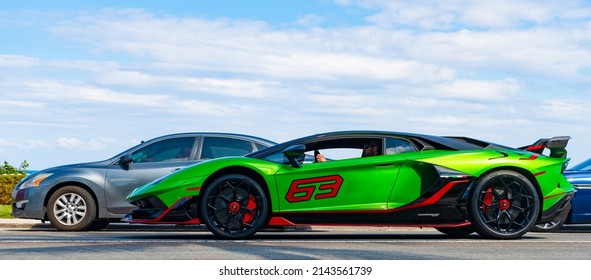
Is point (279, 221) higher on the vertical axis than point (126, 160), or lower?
lower

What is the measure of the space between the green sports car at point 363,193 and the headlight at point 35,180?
3.95 metres

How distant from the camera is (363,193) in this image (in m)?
12.3

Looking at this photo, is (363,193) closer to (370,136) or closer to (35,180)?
(370,136)

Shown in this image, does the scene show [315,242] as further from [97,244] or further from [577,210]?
[577,210]

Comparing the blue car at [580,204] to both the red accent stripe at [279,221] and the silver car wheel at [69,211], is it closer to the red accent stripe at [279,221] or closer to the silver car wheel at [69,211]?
the red accent stripe at [279,221]

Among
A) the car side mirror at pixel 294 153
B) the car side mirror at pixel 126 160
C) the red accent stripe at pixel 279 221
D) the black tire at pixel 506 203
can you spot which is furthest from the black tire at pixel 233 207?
the car side mirror at pixel 126 160

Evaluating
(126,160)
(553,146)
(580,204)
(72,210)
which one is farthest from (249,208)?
(580,204)

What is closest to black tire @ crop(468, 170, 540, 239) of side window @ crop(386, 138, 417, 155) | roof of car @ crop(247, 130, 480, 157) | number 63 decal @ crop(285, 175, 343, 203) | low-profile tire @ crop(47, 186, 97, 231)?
roof of car @ crop(247, 130, 480, 157)

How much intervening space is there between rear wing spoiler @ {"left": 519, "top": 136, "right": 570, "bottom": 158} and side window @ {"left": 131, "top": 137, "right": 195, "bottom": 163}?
5.36 metres

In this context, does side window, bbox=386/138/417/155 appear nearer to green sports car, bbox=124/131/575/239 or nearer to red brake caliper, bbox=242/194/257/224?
green sports car, bbox=124/131/575/239

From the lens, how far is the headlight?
52.5ft

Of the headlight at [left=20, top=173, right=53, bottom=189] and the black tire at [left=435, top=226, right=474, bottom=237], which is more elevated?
the headlight at [left=20, top=173, right=53, bottom=189]

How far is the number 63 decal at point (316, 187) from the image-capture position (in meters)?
12.4

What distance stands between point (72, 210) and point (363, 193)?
5.45 meters
